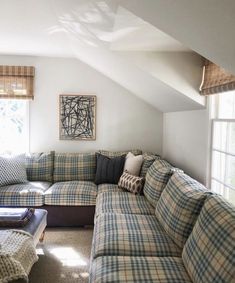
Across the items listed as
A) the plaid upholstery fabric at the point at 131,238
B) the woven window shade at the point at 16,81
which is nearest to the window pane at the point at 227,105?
the plaid upholstery fabric at the point at 131,238

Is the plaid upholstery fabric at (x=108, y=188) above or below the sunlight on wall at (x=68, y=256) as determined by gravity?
above

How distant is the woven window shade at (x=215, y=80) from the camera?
6.88ft

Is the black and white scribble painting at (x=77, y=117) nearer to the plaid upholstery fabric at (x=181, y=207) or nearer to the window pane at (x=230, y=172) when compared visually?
the plaid upholstery fabric at (x=181, y=207)

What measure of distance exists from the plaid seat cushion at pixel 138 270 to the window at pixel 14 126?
292 centimetres

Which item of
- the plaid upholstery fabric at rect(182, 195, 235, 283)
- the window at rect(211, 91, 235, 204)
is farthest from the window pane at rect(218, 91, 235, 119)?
the plaid upholstery fabric at rect(182, 195, 235, 283)

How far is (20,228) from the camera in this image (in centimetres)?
241

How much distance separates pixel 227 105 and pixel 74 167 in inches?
89.8

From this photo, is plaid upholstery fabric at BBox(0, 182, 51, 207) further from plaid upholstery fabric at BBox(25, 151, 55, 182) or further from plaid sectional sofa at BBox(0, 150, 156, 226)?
plaid upholstery fabric at BBox(25, 151, 55, 182)

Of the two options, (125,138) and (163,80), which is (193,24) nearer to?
(163,80)

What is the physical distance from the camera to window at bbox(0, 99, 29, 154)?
13.8 ft

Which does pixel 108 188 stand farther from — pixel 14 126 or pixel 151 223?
pixel 14 126

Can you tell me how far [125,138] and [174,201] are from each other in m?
2.36

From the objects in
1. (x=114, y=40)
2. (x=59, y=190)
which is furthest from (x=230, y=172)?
(x=59, y=190)

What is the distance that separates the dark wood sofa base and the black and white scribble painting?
130 centimetres
